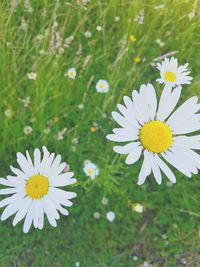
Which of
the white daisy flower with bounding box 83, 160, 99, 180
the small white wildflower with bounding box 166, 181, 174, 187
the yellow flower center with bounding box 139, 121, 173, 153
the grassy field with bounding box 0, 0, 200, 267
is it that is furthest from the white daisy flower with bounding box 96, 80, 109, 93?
the yellow flower center with bounding box 139, 121, 173, 153

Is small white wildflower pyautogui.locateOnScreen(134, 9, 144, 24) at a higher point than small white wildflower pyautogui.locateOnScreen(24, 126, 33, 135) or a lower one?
higher

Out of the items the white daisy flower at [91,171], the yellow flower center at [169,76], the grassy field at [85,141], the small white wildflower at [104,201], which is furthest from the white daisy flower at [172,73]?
the small white wildflower at [104,201]

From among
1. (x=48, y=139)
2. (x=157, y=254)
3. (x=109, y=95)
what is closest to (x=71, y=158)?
(x=48, y=139)

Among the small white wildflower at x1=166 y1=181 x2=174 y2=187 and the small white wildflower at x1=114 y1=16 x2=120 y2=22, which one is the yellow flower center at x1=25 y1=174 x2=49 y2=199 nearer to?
the small white wildflower at x1=166 y1=181 x2=174 y2=187

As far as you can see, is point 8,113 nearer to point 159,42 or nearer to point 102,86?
point 102,86

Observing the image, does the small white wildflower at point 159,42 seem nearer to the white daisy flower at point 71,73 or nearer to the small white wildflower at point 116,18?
the small white wildflower at point 116,18

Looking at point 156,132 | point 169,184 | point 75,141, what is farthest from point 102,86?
point 156,132
